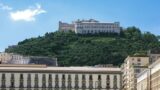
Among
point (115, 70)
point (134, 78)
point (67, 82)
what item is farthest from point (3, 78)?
point (134, 78)

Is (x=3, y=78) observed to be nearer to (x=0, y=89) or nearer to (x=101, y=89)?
(x=0, y=89)

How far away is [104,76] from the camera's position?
573 feet

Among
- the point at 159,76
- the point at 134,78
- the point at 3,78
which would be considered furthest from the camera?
the point at 134,78

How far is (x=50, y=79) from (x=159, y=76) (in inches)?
1648

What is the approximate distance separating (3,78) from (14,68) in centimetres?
400

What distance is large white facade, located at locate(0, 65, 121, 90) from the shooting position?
567 ft

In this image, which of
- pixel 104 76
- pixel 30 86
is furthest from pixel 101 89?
pixel 30 86

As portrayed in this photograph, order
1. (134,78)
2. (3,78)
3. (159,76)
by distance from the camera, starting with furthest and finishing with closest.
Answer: (134,78), (3,78), (159,76)

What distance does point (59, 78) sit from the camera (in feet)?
572

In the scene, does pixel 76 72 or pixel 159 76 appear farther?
pixel 76 72

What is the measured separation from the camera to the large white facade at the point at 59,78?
17275 cm

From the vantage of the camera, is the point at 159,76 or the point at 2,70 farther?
the point at 2,70

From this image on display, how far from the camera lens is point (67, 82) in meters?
174

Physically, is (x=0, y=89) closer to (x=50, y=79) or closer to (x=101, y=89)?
(x=50, y=79)
